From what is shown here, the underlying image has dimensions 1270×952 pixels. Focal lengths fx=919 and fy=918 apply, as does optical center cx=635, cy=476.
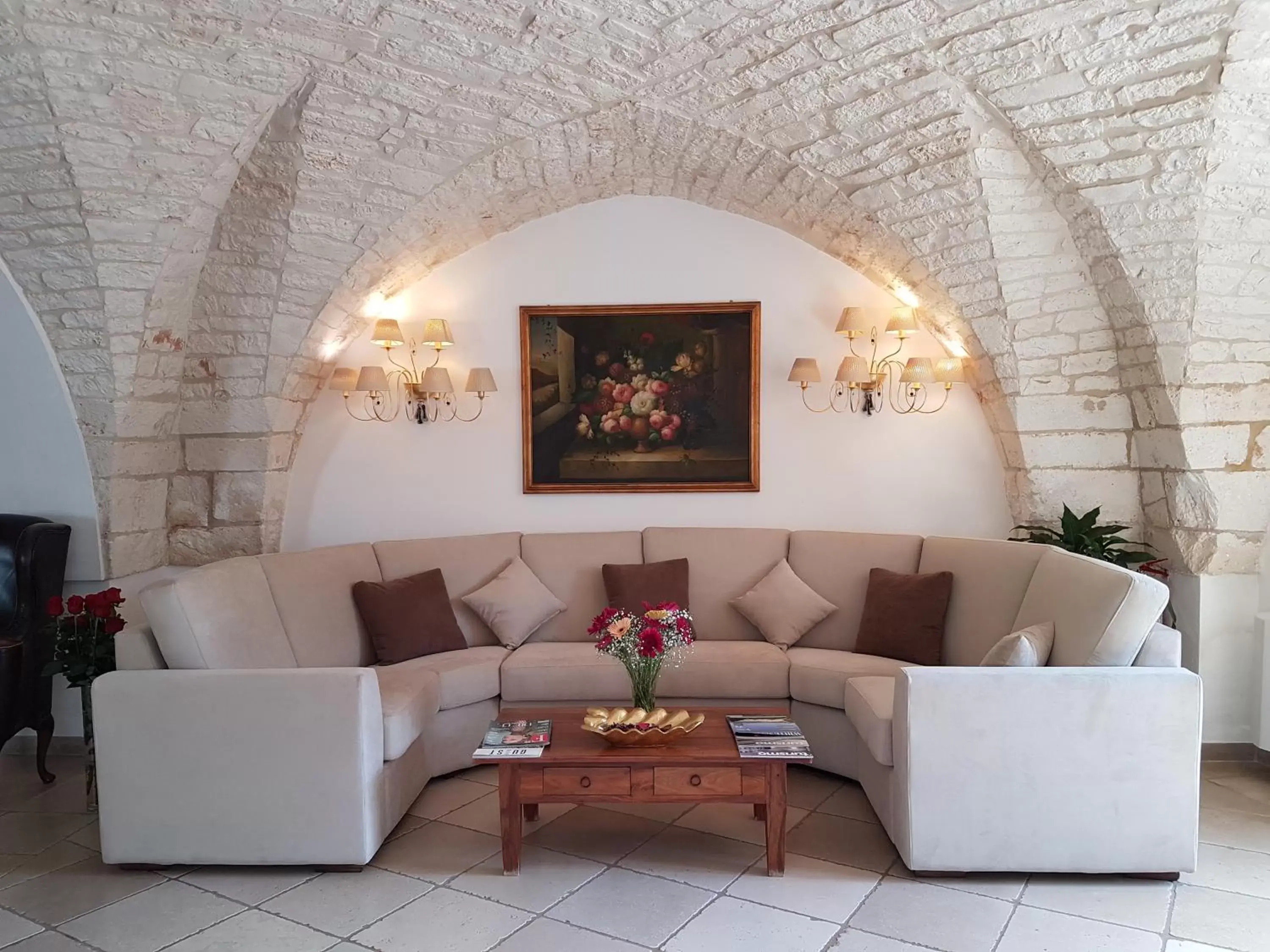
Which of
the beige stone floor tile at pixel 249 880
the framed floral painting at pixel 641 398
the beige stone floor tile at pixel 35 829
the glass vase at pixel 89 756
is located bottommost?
the beige stone floor tile at pixel 35 829

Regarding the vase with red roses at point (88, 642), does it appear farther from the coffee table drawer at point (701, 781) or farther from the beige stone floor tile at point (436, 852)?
the coffee table drawer at point (701, 781)

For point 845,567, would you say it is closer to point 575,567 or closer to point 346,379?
point 575,567

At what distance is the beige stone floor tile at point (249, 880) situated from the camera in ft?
10.0

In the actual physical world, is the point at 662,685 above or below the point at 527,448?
below

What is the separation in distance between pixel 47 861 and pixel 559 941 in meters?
2.00

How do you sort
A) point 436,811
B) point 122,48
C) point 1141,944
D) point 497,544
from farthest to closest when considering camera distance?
point 497,544 < point 436,811 < point 122,48 < point 1141,944

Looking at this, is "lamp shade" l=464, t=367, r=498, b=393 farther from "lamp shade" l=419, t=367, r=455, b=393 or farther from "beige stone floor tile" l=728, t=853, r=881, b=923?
"beige stone floor tile" l=728, t=853, r=881, b=923

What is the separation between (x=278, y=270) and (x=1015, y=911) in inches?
156

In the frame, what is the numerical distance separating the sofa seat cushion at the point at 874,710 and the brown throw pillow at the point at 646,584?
3.47ft

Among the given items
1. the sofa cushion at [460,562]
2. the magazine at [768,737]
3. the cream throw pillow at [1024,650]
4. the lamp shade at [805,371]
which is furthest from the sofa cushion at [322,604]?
the cream throw pillow at [1024,650]

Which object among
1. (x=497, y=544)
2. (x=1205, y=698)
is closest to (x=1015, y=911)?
(x=1205, y=698)

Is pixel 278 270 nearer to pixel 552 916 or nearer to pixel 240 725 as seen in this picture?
pixel 240 725

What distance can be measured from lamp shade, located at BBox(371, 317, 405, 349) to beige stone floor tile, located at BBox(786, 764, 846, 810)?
2972 mm

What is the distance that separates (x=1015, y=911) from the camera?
2881 millimetres
